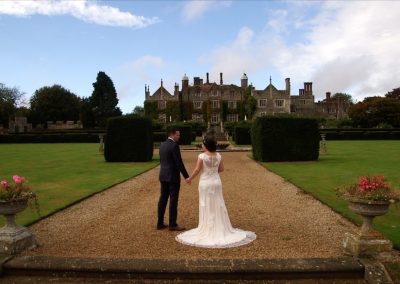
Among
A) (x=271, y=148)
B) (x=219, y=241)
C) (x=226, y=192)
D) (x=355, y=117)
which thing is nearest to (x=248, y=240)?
(x=219, y=241)

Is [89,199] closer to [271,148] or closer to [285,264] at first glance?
[285,264]

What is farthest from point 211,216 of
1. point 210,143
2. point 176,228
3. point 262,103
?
point 262,103

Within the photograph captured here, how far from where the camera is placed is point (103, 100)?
64.6m

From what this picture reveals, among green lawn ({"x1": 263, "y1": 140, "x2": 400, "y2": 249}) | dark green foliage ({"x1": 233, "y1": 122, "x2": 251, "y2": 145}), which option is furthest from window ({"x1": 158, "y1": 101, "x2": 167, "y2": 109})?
green lawn ({"x1": 263, "y1": 140, "x2": 400, "y2": 249})

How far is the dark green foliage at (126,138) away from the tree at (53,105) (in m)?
Answer: 53.2

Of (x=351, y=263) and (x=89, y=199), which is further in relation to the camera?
(x=89, y=199)

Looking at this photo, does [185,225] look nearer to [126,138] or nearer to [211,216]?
[211,216]

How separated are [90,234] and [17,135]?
125 ft

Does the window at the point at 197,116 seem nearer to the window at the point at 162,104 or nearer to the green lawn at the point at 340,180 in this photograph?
the window at the point at 162,104

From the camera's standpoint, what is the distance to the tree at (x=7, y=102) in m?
64.5

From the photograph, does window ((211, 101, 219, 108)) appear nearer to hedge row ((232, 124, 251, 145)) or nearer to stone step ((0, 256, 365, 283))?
hedge row ((232, 124, 251, 145))

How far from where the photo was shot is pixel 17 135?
40938 mm

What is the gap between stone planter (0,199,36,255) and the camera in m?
5.31

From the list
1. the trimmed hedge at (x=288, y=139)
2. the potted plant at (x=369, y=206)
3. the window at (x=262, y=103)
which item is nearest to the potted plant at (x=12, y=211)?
the potted plant at (x=369, y=206)
